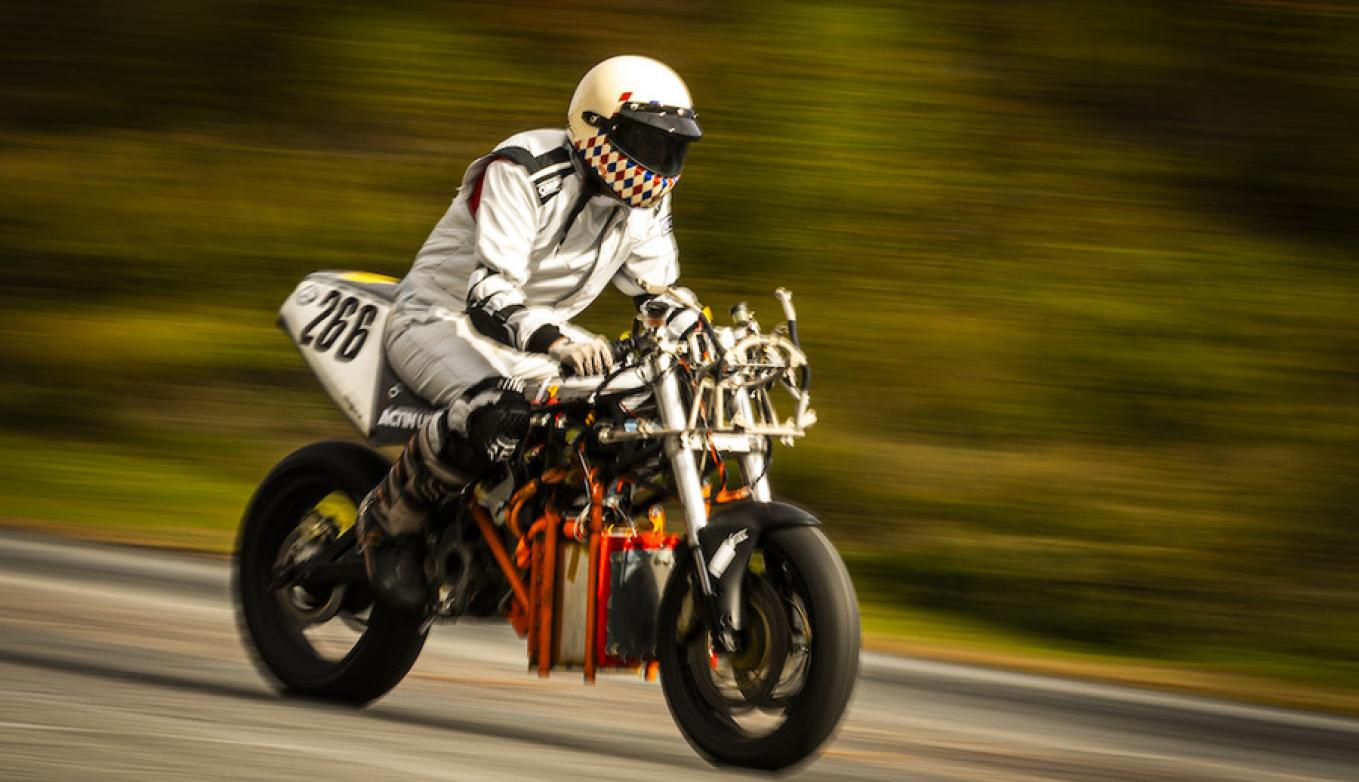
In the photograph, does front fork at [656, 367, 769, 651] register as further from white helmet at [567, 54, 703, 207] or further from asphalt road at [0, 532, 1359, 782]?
white helmet at [567, 54, 703, 207]

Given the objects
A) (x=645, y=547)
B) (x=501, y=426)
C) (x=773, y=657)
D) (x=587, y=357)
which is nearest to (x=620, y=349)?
(x=587, y=357)

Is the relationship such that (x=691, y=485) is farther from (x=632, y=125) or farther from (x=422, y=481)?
A: (x=632, y=125)

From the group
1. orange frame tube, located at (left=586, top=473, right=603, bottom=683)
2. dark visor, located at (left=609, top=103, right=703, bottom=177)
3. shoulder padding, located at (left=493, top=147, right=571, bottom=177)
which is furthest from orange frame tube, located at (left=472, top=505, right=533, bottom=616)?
dark visor, located at (left=609, top=103, right=703, bottom=177)

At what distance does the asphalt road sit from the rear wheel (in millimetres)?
104

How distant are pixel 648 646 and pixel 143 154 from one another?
1187 cm

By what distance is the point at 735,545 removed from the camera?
4.97m

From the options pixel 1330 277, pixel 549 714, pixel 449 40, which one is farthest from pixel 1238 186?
pixel 549 714

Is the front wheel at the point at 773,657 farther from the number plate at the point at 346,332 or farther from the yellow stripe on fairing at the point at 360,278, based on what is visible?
the yellow stripe on fairing at the point at 360,278

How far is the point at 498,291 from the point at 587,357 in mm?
423

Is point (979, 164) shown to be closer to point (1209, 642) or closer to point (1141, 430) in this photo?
point (1141, 430)

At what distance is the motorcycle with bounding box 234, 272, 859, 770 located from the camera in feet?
16.3

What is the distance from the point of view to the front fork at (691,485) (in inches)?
197

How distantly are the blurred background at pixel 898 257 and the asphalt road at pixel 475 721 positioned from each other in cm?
169

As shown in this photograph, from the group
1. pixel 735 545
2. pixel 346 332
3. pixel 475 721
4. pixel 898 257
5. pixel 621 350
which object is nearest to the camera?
pixel 735 545
